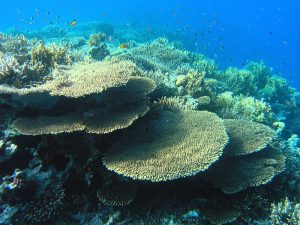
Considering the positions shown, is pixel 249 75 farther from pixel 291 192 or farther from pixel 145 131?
pixel 145 131

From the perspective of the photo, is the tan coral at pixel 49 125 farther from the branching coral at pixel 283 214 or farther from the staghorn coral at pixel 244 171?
the branching coral at pixel 283 214

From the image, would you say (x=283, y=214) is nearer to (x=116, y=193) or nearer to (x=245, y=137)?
(x=245, y=137)

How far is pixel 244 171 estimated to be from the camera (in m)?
4.99

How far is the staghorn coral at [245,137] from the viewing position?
5.15 metres

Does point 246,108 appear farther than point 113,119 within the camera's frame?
Yes

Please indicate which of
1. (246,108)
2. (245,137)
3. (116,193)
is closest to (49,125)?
(116,193)

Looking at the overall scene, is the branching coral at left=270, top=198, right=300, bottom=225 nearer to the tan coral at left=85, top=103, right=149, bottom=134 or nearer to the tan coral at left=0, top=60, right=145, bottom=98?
the tan coral at left=85, top=103, right=149, bottom=134

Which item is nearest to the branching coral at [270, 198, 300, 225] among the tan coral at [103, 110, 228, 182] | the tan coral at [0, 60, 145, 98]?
the tan coral at [103, 110, 228, 182]

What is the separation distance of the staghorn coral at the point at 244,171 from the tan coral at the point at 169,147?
66cm

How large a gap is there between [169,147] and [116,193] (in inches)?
47.7

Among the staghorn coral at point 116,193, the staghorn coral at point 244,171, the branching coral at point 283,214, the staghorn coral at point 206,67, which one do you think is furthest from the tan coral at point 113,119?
the staghorn coral at point 206,67

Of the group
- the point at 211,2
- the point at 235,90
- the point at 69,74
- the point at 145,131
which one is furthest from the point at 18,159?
the point at 211,2

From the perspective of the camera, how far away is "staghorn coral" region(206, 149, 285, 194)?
15.4ft

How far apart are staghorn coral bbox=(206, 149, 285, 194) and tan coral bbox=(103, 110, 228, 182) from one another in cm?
66
